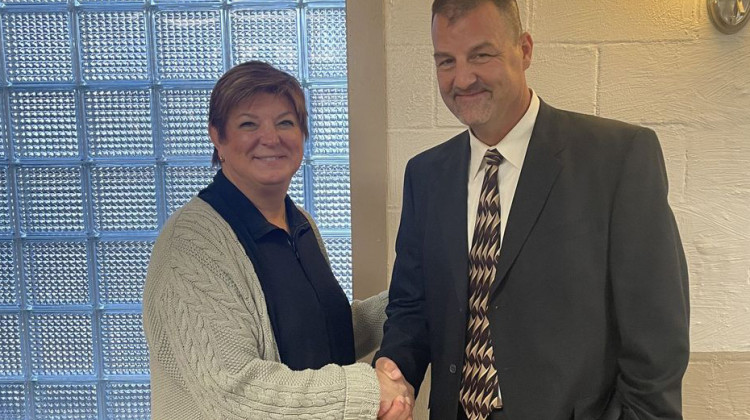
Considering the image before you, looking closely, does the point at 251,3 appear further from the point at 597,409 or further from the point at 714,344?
the point at 714,344

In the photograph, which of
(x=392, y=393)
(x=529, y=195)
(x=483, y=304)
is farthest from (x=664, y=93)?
(x=392, y=393)

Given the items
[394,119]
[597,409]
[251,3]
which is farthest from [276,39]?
[597,409]

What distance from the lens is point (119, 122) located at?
5.79 feet

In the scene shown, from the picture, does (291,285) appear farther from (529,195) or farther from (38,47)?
(38,47)

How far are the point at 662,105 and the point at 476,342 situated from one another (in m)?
0.93

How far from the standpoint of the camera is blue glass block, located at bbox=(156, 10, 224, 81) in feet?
5.63

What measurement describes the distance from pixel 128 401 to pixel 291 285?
110cm

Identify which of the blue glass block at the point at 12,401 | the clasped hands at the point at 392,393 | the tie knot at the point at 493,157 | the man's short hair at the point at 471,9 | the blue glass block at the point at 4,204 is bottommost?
the blue glass block at the point at 12,401

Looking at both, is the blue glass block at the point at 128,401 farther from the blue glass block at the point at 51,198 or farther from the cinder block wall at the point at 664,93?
the cinder block wall at the point at 664,93

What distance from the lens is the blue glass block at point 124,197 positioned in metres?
1.79

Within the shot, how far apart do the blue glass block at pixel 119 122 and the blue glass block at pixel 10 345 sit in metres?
0.69

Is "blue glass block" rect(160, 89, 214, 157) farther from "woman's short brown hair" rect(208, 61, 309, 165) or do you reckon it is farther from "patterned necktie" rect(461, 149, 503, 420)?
"patterned necktie" rect(461, 149, 503, 420)

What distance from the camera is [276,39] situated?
1719 millimetres

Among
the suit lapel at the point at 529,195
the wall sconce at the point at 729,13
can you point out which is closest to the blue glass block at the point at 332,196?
the suit lapel at the point at 529,195
